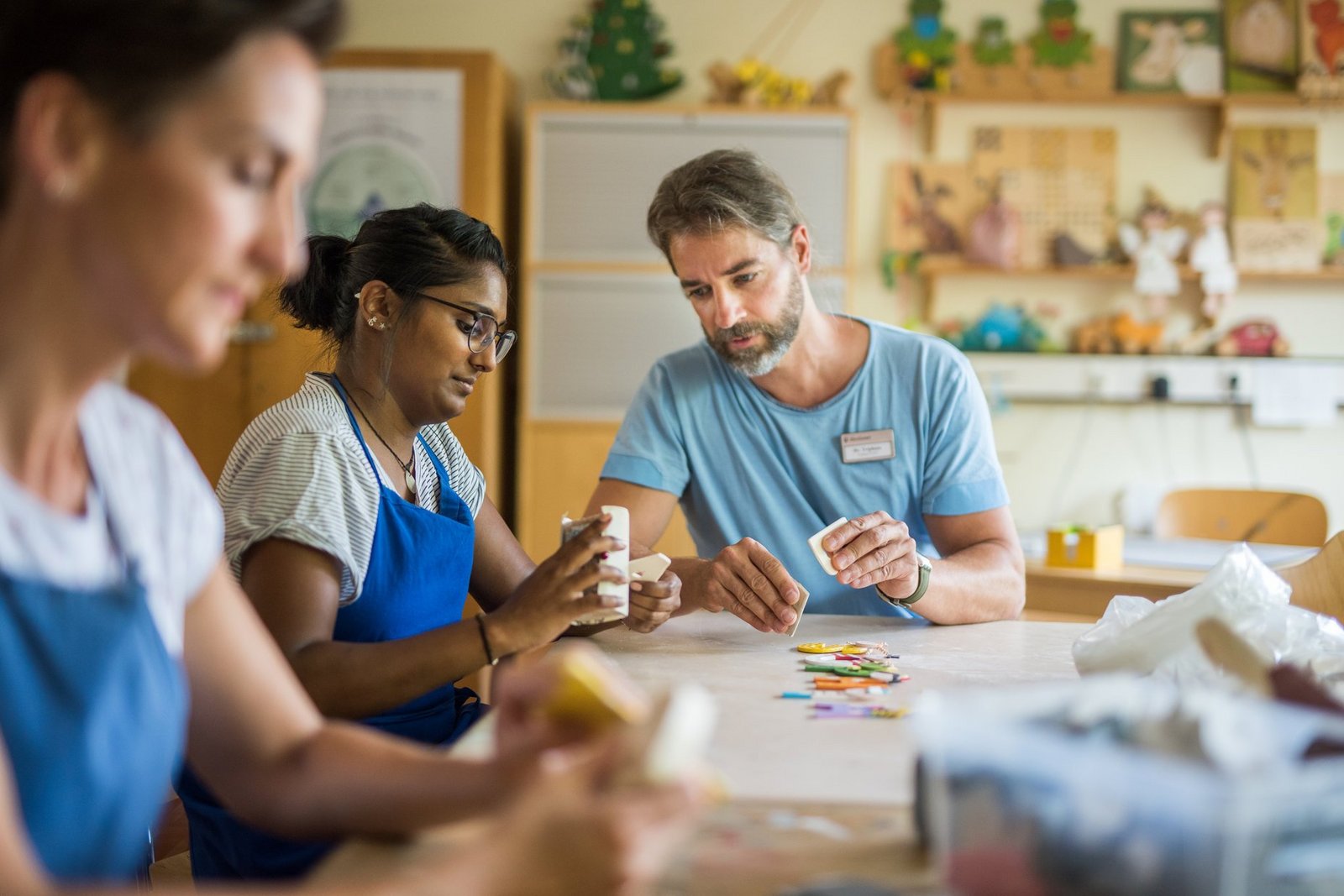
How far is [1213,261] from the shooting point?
4453 millimetres

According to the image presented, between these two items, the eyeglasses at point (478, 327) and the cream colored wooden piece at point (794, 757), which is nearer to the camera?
the cream colored wooden piece at point (794, 757)

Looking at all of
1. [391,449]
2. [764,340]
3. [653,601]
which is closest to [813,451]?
[764,340]

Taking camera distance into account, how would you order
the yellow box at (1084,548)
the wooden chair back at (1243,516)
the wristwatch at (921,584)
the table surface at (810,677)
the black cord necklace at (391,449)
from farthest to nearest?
the wooden chair back at (1243,516) < the yellow box at (1084,548) < the wristwatch at (921,584) < the black cord necklace at (391,449) < the table surface at (810,677)

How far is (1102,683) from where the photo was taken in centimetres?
82

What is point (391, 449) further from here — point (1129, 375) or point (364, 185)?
point (1129, 375)

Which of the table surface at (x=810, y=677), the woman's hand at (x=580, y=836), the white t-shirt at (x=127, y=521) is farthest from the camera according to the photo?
the table surface at (x=810, y=677)

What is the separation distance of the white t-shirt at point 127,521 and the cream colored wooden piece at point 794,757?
25 cm

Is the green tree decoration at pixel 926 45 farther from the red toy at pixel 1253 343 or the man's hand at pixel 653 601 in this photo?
the man's hand at pixel 653 601

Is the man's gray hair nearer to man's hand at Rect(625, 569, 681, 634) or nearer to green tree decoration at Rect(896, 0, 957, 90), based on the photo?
man's hand at Rect(625, 569, 681, 634)

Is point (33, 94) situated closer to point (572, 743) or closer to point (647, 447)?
point (572, 743)

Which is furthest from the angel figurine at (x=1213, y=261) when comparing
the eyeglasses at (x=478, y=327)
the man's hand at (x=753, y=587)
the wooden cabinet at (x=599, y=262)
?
the eyeglasses at (x=478, y=327)

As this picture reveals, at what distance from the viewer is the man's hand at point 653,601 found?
182cm

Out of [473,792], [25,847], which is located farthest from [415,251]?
[25,847]

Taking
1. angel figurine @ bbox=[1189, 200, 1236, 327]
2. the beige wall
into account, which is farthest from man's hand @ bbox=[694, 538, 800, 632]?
angel figurine @ bbox=[1189, 200, 1236, 327]
